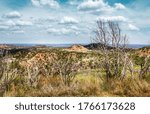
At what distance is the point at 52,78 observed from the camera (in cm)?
1334

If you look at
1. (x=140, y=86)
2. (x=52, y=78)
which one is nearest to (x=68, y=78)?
(x=52, y=78)

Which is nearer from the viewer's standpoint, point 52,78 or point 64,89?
point 64,89

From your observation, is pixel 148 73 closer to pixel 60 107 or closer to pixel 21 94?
pixel 21 94

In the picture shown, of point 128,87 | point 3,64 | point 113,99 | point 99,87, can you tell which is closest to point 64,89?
point 99,87

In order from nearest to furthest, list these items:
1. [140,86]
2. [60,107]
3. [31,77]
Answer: [60,107] < [140,86] < [31,77]

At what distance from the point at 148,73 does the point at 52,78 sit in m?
3.19

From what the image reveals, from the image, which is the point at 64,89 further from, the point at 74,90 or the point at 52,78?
the point at 52,78

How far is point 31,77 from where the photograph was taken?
12.8 meters

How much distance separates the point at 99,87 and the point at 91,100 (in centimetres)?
254

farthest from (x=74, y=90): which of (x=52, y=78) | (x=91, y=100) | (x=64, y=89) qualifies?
(x=52, y=78)

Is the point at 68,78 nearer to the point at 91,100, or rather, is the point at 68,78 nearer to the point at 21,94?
the point at 21,94

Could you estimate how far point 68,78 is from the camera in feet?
42.3

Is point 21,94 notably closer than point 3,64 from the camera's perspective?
Yes

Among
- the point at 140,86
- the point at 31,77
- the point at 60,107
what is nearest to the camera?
the point at 60,107
